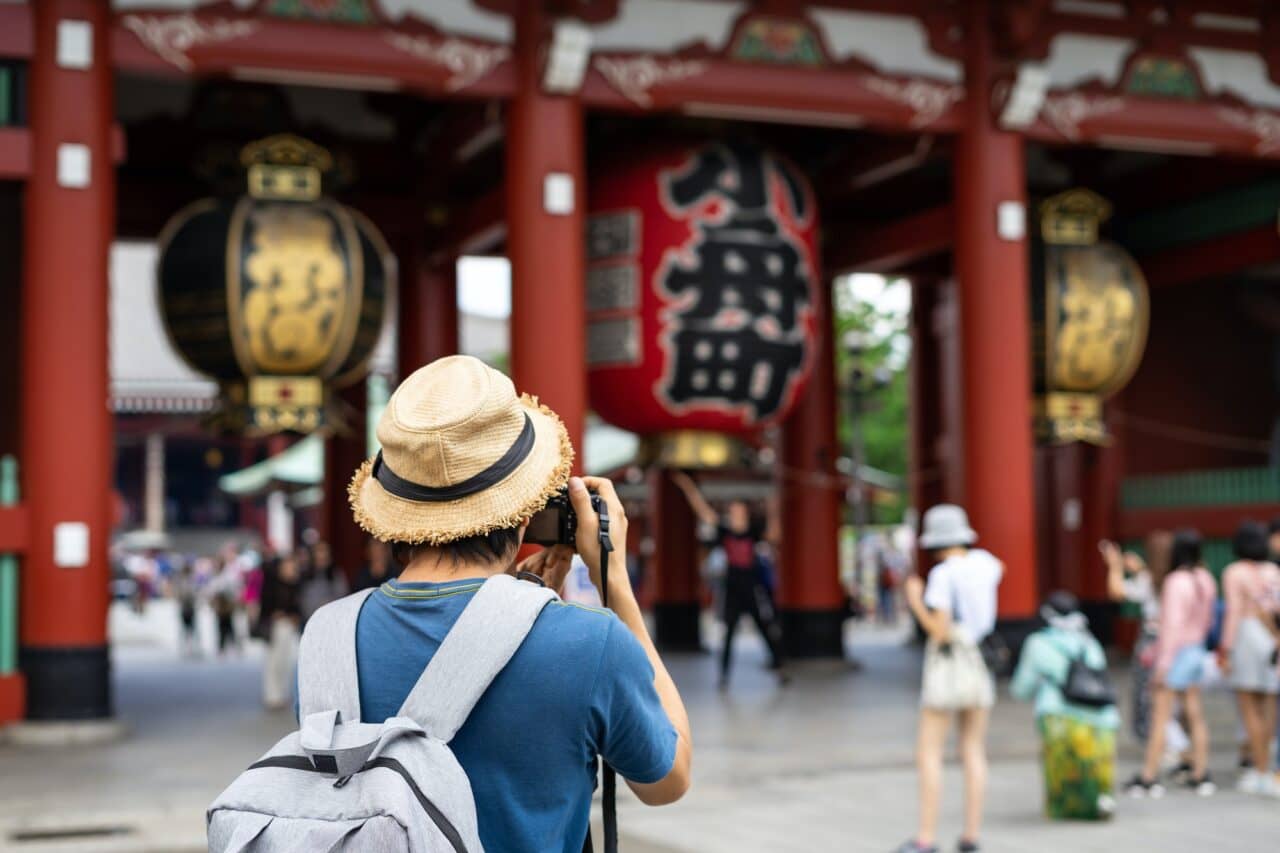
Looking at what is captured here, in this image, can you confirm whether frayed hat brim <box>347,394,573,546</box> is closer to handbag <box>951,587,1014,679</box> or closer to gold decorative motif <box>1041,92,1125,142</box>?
handbag <box>951,587,1014,679</box>

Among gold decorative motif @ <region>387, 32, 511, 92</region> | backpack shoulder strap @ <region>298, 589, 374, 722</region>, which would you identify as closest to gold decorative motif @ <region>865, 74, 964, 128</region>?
gold decorative motif @ <region>387, 32, 511, 92</region>

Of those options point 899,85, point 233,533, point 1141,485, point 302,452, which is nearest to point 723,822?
point 899,85

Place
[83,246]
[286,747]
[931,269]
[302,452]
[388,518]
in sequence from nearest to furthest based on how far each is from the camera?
[286,747] → [388,518] → [83,246] → [931,269] → [302,452]

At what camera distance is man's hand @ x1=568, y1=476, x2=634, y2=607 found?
100 inches

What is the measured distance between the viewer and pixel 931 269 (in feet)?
59.3

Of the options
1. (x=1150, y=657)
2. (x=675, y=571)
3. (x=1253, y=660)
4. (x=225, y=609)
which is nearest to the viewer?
(x=1253, y=660)

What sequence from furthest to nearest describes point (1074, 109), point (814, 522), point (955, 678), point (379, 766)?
point (814, 522), point (1074, 109), point (955, 678), point (379, 766)

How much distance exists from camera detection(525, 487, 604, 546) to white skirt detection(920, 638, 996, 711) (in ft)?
15.9

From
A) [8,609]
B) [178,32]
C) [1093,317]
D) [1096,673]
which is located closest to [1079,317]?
[1093,317]

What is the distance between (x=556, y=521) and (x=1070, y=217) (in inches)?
518

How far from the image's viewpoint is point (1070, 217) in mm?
14867

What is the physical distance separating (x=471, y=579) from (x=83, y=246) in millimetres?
9339

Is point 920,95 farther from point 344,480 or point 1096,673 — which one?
point 344,480

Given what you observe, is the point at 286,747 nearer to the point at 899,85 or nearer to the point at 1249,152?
the point at 899,85
